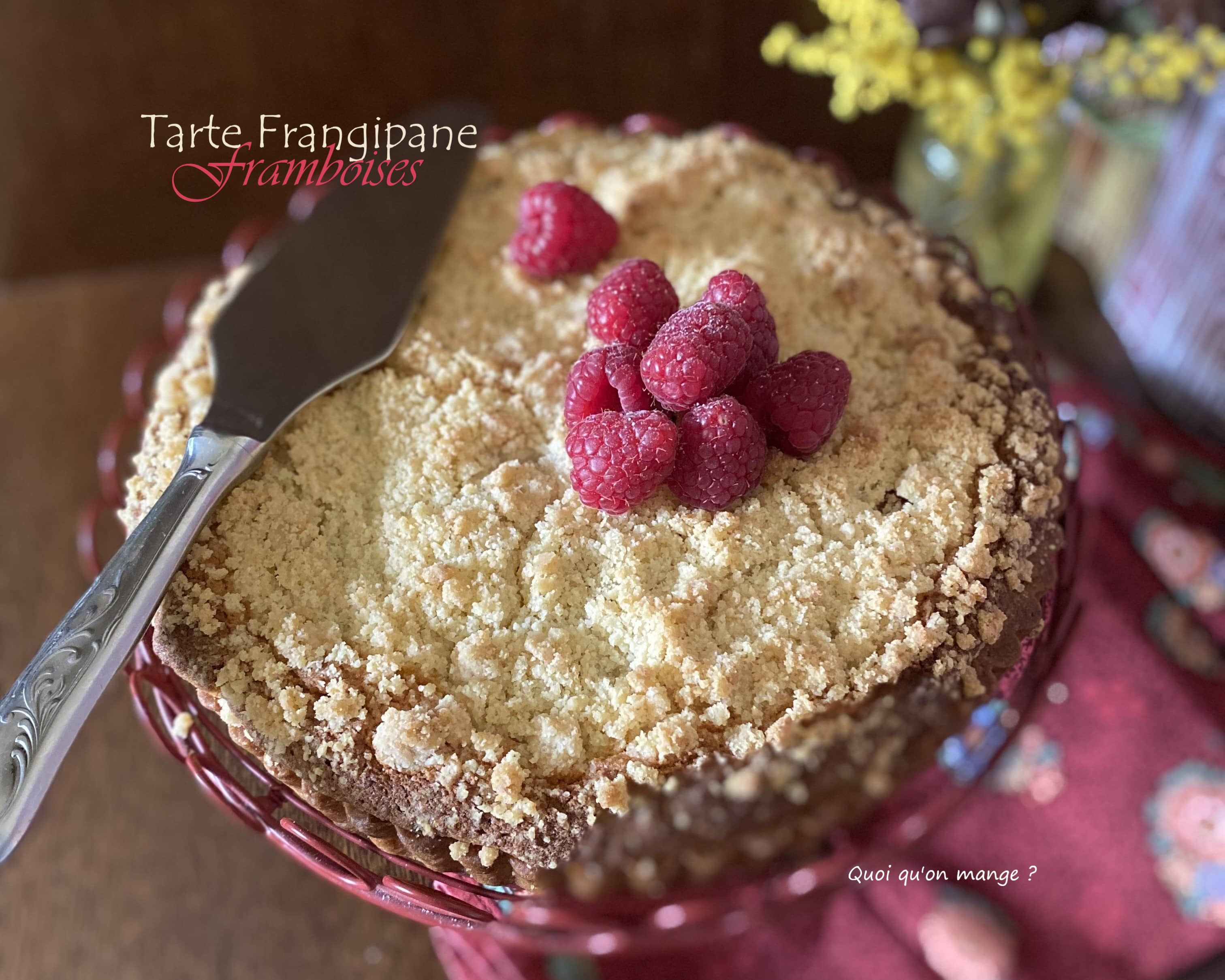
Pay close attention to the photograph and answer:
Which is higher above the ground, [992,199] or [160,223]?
[992,199]

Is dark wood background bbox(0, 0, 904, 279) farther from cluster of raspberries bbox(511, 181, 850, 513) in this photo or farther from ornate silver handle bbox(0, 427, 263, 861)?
ornate silver handle bbox(0, 427, 263, 861)

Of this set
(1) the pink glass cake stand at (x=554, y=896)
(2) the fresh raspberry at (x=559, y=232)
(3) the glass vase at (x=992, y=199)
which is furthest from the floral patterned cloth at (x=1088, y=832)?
(2) the fresh raspberry at (x=559, y=232)

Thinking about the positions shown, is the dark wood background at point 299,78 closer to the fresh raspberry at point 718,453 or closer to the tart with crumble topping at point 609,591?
the tart with crumble topping at point 609,591

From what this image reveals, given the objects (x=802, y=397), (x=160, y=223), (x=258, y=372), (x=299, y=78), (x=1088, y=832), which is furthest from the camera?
(x=160, y=223)

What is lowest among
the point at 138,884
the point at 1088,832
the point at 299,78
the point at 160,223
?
the point at 138,884

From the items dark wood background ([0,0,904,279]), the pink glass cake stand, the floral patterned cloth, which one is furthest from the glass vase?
the pink glass cake stand

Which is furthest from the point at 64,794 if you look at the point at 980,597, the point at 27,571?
the point at 980,597

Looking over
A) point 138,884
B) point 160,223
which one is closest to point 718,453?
point 138,884

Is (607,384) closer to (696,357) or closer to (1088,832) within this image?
(696,357)
